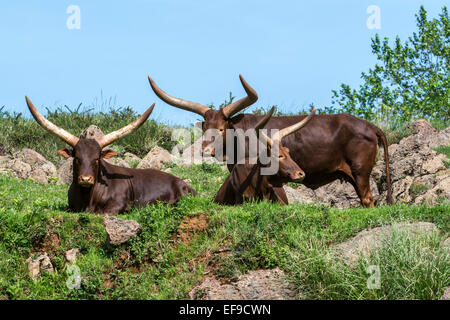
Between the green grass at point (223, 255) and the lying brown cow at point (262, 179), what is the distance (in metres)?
0.72

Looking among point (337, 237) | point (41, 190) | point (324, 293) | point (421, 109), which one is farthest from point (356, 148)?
point (421, 109)

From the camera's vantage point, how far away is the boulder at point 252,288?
7938 millimetres

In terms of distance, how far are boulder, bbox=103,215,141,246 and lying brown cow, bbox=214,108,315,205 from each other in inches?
89.0

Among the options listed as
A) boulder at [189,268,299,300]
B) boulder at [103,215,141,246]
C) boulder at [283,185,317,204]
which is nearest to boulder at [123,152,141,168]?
boulder at [283,185,317,204]

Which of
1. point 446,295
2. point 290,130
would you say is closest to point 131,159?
point 290,130

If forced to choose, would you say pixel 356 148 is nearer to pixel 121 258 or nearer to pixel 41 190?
pixel 121 258

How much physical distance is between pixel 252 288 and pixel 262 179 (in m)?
2.93

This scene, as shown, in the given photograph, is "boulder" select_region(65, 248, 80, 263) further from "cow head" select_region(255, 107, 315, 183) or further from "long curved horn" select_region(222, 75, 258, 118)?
"long curved horn" select_region(222, 75, 258, 118)

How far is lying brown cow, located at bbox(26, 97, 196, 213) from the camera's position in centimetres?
1059

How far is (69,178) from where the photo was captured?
51.3ft
